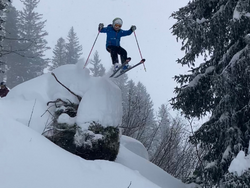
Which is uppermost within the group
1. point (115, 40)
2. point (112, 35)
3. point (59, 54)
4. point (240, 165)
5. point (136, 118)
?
point (59, 54)

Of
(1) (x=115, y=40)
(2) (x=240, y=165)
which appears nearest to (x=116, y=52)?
(1) (x=115, y=40)

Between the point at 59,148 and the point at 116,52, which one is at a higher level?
the point at 116,52

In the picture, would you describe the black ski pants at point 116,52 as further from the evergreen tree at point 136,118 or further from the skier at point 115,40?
the evergreen tree at point 136,118

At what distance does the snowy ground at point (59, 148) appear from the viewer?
316 centimetres

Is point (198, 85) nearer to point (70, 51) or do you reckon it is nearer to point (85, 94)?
point (85, 94)

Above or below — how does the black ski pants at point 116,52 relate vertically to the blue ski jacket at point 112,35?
below

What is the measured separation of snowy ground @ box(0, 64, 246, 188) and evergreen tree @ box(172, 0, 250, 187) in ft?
5.40

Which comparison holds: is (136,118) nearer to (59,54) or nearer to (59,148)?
(59,148)

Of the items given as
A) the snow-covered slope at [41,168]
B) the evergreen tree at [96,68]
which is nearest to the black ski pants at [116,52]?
the snow-covered slope at [41,168]

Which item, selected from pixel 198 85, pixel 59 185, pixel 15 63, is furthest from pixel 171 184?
pixel 15 63

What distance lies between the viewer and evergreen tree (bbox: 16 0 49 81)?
2911cm

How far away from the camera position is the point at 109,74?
23.3ft

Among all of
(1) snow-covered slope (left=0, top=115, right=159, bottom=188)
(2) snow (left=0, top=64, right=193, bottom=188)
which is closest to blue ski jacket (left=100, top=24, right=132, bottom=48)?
(2) snow (left=0, top=64, right=193, bottom=188)

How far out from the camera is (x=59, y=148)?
4352mm
